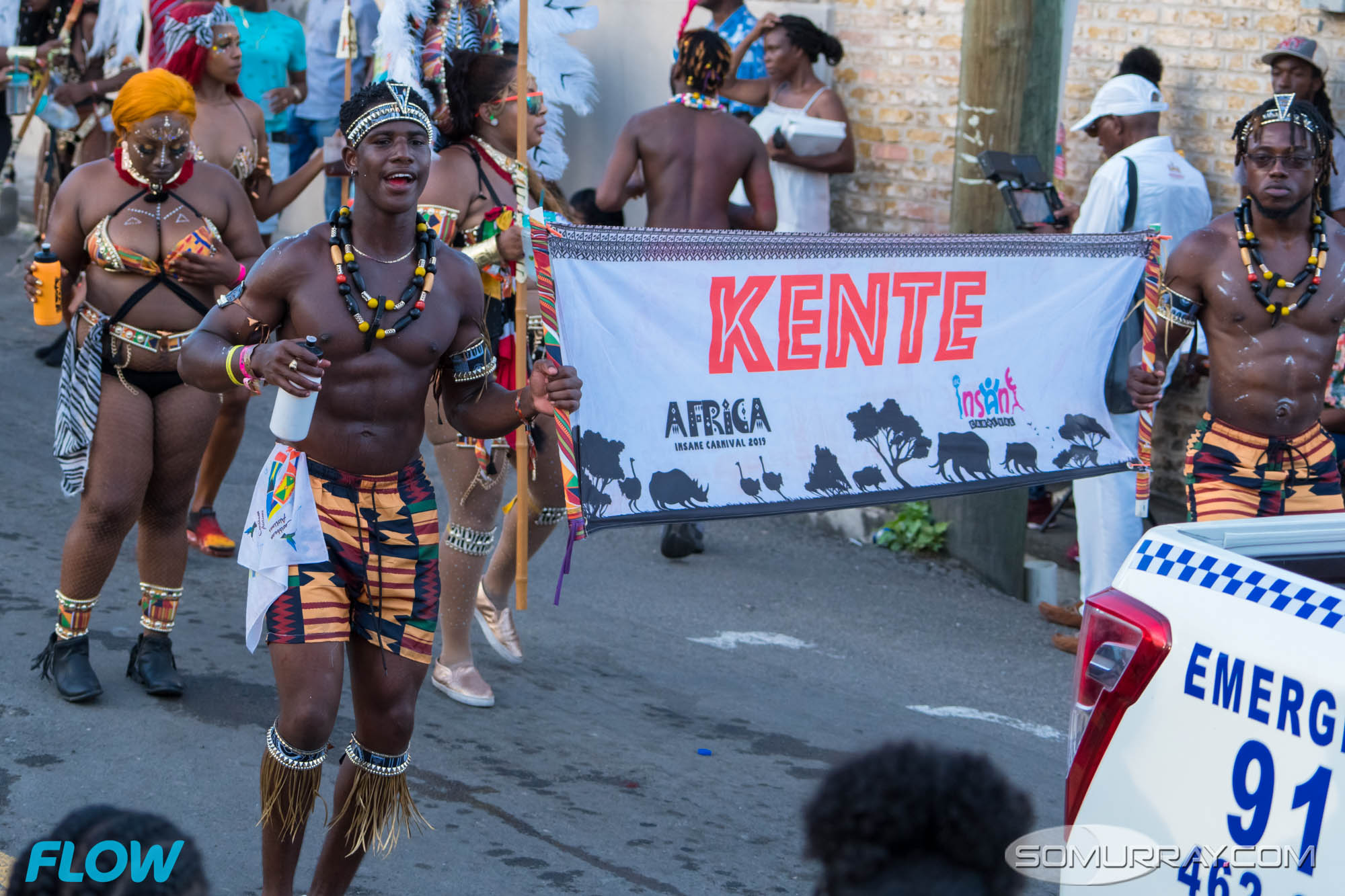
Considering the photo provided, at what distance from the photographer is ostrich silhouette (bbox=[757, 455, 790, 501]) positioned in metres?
5.22

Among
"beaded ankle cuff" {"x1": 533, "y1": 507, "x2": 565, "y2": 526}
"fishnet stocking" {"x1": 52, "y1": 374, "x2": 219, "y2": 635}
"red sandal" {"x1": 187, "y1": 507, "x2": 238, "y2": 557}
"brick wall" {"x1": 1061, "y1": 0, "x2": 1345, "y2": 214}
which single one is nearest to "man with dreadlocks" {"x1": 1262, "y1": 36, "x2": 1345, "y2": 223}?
"brick wall" {"x1": 1061, "y1": 0, "x2": 1345, "y2": 214}

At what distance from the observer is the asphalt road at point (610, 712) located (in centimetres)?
467

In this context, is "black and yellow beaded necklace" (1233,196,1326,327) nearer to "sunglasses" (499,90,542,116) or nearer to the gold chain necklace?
"sunglasses" (499,90,542,116)

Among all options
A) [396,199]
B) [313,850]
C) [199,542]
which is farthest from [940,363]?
[199,542]

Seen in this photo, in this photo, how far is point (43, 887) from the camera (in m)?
2.11

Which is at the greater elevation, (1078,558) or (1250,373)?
(1250,373)

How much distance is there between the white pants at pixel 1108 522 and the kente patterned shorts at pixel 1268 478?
1.68 m

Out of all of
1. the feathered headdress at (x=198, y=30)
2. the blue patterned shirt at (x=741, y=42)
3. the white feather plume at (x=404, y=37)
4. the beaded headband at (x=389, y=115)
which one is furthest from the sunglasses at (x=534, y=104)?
the blue patterned shirt at (x=741, y=42)

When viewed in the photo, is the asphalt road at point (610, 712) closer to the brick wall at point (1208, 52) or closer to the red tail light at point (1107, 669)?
the red tail light at point (1107, 669)

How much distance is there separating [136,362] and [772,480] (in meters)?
2.30

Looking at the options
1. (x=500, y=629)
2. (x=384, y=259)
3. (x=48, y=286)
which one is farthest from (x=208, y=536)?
(x=384, y=259)

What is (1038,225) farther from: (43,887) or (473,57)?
(43,887)

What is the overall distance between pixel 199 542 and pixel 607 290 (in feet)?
11.1

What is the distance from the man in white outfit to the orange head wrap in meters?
4.11
